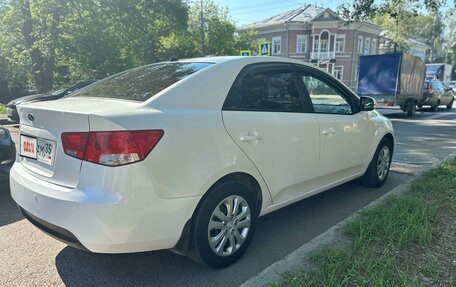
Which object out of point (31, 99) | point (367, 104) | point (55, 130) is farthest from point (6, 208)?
point (31, 99)

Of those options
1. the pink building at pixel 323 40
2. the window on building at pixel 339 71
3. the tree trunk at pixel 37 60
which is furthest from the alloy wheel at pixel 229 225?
the window on building at pixel 339 71

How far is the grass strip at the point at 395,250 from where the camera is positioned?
2.42 m

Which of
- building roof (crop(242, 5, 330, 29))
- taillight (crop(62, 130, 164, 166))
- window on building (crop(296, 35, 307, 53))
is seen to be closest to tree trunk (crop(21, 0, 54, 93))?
taillight (crop(62, 130, 164, 166))

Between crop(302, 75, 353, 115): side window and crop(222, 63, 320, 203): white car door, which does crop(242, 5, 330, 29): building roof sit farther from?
crop(222, 63, 320, 203): white car door

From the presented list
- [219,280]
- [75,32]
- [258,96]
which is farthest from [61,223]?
[75,32]

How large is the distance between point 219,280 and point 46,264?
4.71 ft

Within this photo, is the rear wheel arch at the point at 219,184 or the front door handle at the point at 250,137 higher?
the front door handle at the point at 250,137

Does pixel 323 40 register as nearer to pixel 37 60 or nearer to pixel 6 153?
pixel 37 60

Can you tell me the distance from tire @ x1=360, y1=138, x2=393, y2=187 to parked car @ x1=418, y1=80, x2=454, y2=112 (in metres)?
15.7

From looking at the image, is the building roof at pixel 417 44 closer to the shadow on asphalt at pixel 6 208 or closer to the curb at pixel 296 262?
the curb at pixel 296 262

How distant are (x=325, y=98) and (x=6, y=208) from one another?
3.88 metres

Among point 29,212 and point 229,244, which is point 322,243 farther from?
point 29,212

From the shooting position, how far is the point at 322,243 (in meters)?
2.99

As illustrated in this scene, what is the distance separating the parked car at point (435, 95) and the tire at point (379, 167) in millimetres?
15678
